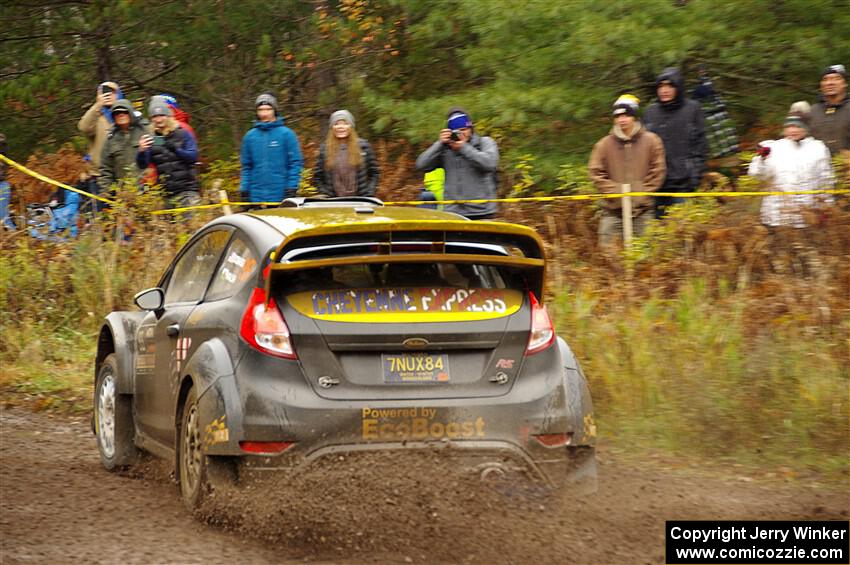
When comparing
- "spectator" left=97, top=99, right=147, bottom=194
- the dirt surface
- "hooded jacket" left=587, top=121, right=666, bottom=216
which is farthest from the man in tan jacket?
the dirt surface

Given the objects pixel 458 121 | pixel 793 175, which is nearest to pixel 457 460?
pixel 458 121

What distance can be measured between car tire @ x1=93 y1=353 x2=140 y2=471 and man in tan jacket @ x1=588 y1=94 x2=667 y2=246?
18.9ft

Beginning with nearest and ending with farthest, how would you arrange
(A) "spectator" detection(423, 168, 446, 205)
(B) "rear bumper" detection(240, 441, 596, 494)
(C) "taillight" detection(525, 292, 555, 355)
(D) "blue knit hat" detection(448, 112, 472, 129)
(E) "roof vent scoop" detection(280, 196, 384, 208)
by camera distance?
(B) "rear bumper" detection(240, 441, 596, 494)
(C) "taillight" detection(525, 292, 555, 355)
(E) "roof vent scoop" detection(280, 196, 384, 208)
(D) "blue knit hat" detection(448, 112, 472, 129)
(A) "spectator" detection(423, 168, 446, 205)

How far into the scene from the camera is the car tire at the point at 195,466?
6633 millimetres

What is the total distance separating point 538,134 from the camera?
639 inches

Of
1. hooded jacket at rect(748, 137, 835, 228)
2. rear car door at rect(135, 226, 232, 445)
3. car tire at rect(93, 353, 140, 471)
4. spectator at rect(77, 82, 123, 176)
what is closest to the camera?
rear car door at rect(135, 226, 232, 445)

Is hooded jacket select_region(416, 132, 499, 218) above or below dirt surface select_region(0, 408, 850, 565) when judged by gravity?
above

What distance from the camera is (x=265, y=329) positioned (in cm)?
657

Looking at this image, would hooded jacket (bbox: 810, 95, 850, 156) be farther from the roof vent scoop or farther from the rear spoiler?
the rear spoiler

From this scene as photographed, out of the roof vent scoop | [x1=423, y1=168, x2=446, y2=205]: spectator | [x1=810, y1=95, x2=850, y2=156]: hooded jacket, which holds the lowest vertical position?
[x1=423, y1=168, x2=446, y2=205]: spectator

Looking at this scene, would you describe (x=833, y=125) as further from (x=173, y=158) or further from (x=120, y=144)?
(x=120, y=144)

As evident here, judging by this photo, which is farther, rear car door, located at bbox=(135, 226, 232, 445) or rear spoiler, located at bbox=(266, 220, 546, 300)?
rear car door, located at bbox=(135, 226, 232, 445)

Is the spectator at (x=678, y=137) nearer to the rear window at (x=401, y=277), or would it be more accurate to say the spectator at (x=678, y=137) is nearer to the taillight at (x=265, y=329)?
the rear window at (x=401, y=277)

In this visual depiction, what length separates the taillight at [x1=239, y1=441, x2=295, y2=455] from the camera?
254 inches
